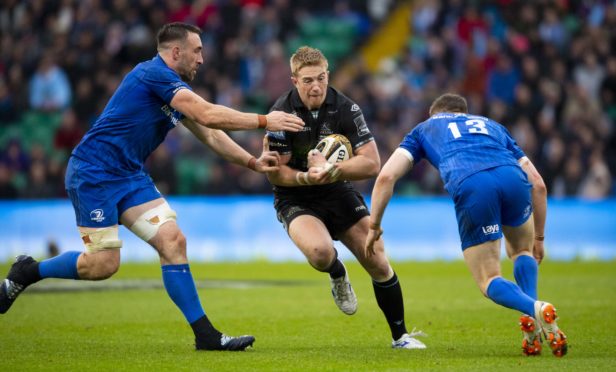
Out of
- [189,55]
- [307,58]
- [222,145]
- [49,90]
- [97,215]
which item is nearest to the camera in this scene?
[97,215]

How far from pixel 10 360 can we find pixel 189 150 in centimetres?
1467

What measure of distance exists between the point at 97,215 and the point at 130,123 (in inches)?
34.1

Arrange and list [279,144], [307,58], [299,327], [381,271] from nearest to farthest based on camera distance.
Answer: [307,58] < [381,271] < [279,144] < [299,327]

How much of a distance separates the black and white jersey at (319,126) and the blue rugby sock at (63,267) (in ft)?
6.83

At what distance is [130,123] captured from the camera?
9.18m

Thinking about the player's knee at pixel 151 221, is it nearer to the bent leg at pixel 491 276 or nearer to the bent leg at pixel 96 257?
the bent leg at pixel 96 257

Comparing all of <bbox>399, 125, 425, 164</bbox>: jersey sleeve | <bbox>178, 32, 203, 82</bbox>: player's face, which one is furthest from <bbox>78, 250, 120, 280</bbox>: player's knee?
<bbox>399, 125, 425, 164</bbox>: jersey sleeve

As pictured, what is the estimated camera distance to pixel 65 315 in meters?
12.2

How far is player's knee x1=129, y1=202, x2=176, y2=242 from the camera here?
29.6ft

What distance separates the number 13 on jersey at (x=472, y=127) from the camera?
28.8 ft

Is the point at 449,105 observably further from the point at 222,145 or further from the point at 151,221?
the point at 151,221

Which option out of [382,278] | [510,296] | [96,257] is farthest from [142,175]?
[510,296]

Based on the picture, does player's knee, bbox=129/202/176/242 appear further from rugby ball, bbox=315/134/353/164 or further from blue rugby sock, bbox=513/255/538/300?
blue rugby sock, bbox=513/255/538/300

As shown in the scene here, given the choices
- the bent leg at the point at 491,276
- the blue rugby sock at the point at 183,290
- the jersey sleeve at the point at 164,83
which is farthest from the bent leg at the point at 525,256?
the jersey sleeve at the point at 164,83
